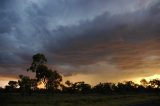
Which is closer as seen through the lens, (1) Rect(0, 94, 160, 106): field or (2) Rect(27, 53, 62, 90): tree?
(1) Rect(0, 94, 160, 106): field

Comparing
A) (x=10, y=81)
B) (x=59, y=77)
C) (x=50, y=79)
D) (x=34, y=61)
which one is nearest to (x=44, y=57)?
(x=34, y=61)

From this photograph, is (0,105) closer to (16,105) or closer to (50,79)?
(16,105)

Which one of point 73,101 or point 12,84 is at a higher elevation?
point 12,84

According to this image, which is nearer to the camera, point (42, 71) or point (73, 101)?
point (73, 101)

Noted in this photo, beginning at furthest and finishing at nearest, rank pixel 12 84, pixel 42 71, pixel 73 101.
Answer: pixel 12 84
pixel 42 71
pixel 73 101

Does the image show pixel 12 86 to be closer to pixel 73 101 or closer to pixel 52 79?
pixel 52 79

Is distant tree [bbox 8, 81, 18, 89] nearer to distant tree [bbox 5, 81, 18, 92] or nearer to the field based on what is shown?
distant tree [bbox 5, 81, 18, 92]

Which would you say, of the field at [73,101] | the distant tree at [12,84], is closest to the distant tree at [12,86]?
the distant tree at [12,84]

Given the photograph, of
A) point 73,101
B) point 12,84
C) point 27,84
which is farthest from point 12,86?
point 73,101

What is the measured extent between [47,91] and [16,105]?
236ft

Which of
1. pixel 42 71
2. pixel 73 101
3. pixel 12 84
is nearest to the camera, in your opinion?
pixel 73 101

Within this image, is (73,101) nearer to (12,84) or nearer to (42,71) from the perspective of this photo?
(42,71)

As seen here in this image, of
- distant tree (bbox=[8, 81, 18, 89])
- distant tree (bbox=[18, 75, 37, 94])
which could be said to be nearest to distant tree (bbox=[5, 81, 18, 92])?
distant tree (bbox=[8, 81, 18, 89])

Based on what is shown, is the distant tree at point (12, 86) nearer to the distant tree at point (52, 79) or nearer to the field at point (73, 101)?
the distant tree at point (52, 79)
